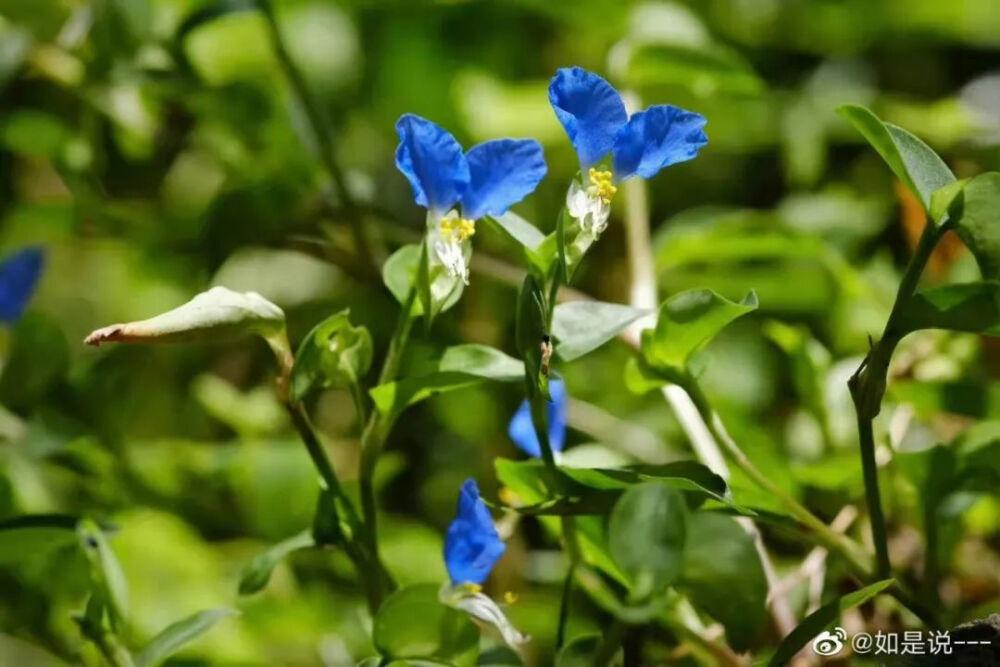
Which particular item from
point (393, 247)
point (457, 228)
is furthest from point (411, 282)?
point (393, 247)

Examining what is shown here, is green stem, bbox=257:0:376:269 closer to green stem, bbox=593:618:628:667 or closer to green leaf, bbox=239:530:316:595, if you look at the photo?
green leaf, bbox=239:530:316:595

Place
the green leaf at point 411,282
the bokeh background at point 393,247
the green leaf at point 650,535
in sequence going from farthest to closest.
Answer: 1. the bokeh background at point 393,247
2. the green leaf at point 411,282
3. the green leaf at point 650,535

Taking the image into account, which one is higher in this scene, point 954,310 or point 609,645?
point 954,310

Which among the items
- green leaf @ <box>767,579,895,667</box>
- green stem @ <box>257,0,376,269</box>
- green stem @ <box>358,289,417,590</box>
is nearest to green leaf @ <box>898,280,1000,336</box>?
green leaf @ <box>767,579,895,667</box>

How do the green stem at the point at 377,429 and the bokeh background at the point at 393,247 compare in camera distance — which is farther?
the bokeh background at the point at 393,247

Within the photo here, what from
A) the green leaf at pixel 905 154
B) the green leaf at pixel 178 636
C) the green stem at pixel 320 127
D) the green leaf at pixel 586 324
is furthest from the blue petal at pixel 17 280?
the green leaf at pixel 905 154

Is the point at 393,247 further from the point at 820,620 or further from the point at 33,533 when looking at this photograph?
the point at 820,620

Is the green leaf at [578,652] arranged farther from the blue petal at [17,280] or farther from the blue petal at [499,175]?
the blue petal at [17,280]

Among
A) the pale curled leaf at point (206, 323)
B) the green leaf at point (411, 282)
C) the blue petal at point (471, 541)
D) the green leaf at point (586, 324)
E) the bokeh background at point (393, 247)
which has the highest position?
the pale curled leaf at point (206, 323)

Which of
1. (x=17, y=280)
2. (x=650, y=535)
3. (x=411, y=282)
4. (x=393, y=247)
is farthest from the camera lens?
(x=393, y=247)
